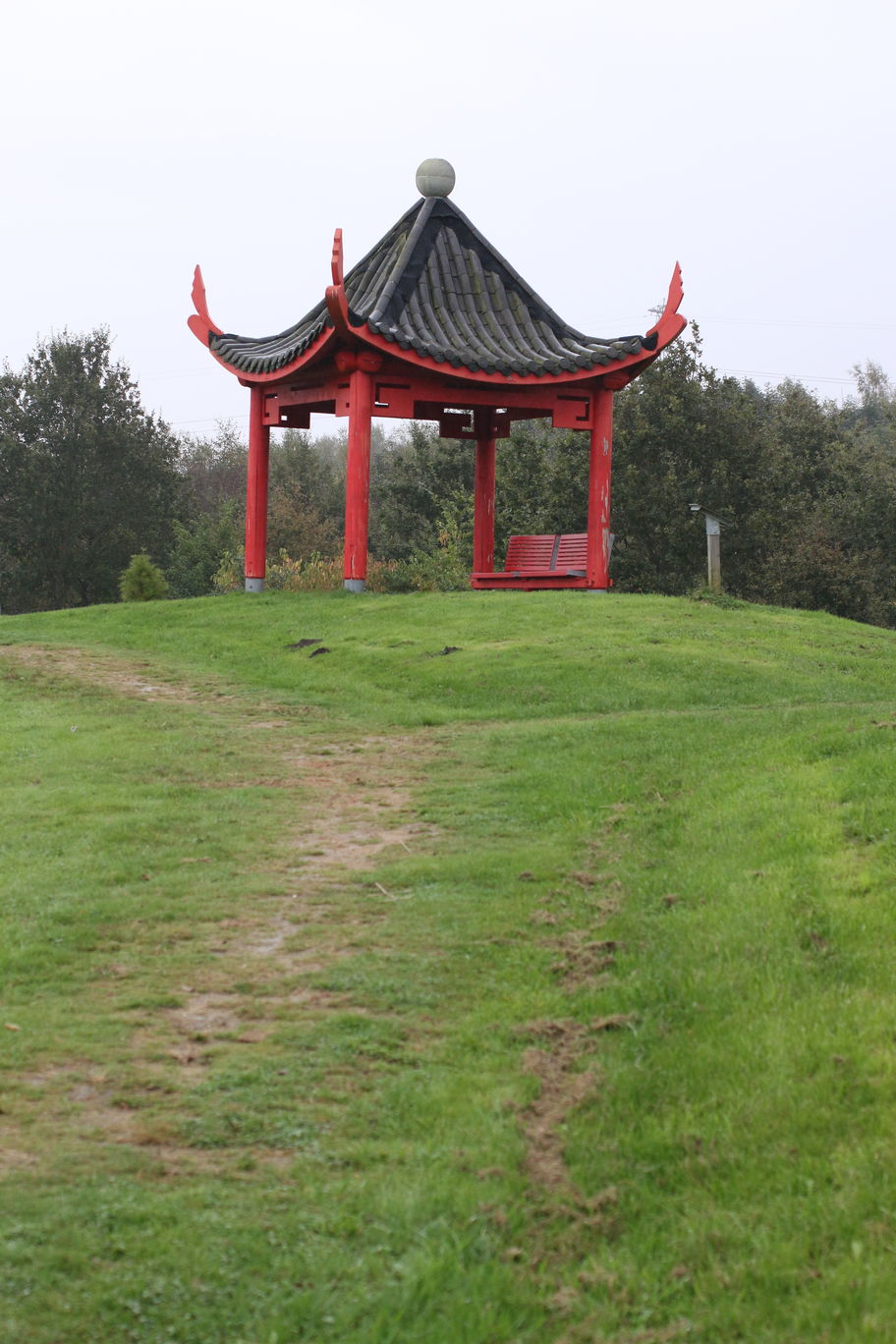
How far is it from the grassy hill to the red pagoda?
9.22m

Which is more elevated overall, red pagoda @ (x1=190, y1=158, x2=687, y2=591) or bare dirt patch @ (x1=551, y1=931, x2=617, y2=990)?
red pagoda @ (x1=190, y1=158, x2=687, y2=591)

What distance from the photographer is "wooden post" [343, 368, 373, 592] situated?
1848 cm

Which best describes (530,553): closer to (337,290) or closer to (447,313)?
(447,313)

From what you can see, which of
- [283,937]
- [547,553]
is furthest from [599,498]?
[283,937]

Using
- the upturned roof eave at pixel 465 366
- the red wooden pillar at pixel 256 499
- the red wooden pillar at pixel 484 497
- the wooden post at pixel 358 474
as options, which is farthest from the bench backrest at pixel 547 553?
the red wooden pillar at pixel 256 499

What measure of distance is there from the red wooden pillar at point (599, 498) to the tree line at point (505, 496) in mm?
7570

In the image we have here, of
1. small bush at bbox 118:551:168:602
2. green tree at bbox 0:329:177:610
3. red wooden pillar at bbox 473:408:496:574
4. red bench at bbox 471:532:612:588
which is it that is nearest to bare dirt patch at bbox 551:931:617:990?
red bench at bbox 471:532:612:588

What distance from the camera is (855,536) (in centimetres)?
3278

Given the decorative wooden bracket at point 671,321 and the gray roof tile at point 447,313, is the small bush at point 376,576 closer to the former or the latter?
the gray roof tile at point 447,313

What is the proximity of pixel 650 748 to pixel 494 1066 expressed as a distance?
5582 mm

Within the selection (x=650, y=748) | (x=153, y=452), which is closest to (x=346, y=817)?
(x=650, y=748)

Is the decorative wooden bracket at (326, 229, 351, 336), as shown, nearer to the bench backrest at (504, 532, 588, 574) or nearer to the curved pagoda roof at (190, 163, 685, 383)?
the curved pagoda roof at (190, 163, 685, 383)

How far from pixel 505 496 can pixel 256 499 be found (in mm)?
11573

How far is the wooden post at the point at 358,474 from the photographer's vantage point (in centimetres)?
1848
